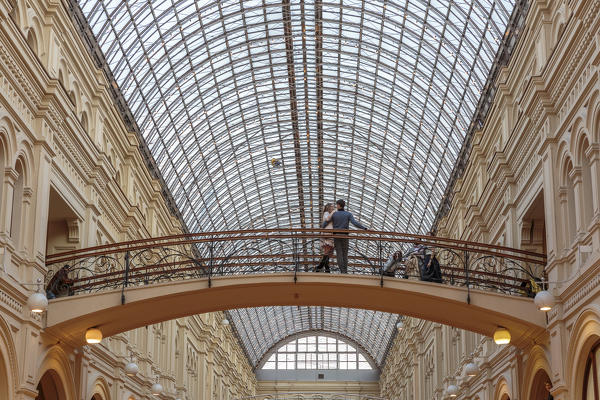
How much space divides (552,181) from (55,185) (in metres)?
12.9

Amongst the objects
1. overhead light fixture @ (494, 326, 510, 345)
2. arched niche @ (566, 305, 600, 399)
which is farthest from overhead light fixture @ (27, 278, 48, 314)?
arched niche @ (566, 305, 600, 399)

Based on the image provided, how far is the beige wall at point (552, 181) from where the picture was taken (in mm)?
20047

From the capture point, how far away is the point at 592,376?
20.8m

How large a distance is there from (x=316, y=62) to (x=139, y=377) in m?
18.9

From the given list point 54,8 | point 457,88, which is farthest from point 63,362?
point 457,88

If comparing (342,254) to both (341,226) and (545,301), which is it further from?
(545,301)

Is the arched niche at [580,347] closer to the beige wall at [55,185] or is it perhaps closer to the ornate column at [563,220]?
the ornate column at [563,220]

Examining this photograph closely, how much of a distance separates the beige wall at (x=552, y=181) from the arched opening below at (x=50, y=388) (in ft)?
42.1

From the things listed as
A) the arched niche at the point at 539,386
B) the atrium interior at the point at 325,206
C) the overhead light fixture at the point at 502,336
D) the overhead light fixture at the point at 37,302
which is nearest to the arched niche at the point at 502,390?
the atrium interior at the point at 325,206

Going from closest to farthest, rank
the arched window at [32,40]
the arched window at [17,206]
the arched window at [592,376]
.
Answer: the arched window at [592,376]
the arched window at [17,206]
the arched window at [32,40]

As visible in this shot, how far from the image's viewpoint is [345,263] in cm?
2670

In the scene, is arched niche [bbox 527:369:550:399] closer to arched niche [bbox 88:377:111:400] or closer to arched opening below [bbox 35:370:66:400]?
arched opening below [bbox 35:370:66:400]

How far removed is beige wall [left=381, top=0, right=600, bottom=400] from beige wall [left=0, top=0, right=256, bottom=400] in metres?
12.2

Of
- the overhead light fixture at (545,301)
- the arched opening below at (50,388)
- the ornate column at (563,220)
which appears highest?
the ornate column at (563,220)
